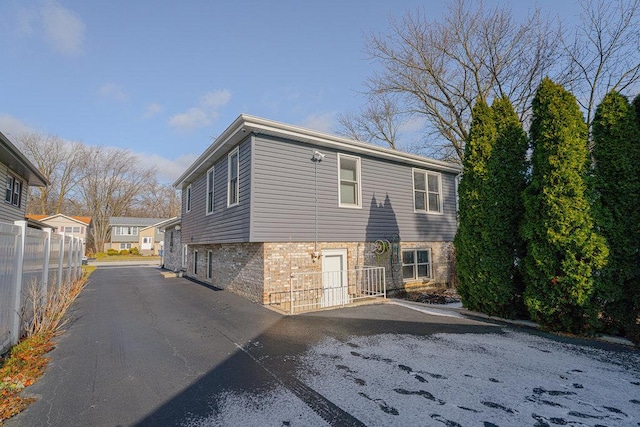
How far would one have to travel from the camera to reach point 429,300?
8875 mm

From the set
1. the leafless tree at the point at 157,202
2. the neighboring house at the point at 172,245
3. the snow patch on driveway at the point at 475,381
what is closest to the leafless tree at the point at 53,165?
the leafless tree at the point at 157,202

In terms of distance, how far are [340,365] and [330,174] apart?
599 cm

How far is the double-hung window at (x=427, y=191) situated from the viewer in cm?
1134

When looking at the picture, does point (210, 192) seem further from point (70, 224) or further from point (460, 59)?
point (70, 224)

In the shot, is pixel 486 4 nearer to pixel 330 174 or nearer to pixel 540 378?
pixel 330 174

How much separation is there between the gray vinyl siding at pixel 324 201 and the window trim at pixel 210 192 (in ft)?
12.3

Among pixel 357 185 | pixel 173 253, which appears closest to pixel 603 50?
pixel 357 185

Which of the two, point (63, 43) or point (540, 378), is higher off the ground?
point (63, 43)

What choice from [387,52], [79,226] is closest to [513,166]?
[387,52]

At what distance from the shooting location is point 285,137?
8148mm

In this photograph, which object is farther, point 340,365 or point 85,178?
point 85,178

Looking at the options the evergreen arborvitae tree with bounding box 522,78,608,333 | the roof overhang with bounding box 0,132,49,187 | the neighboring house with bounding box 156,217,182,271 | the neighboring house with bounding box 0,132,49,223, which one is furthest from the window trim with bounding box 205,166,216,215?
the evergreen arborvitae tree with bounding box 522,78,608,333

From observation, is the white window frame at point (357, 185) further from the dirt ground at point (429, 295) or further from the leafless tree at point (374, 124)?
the leafless tree at point (374, 124)

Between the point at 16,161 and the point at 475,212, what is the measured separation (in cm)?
1577
